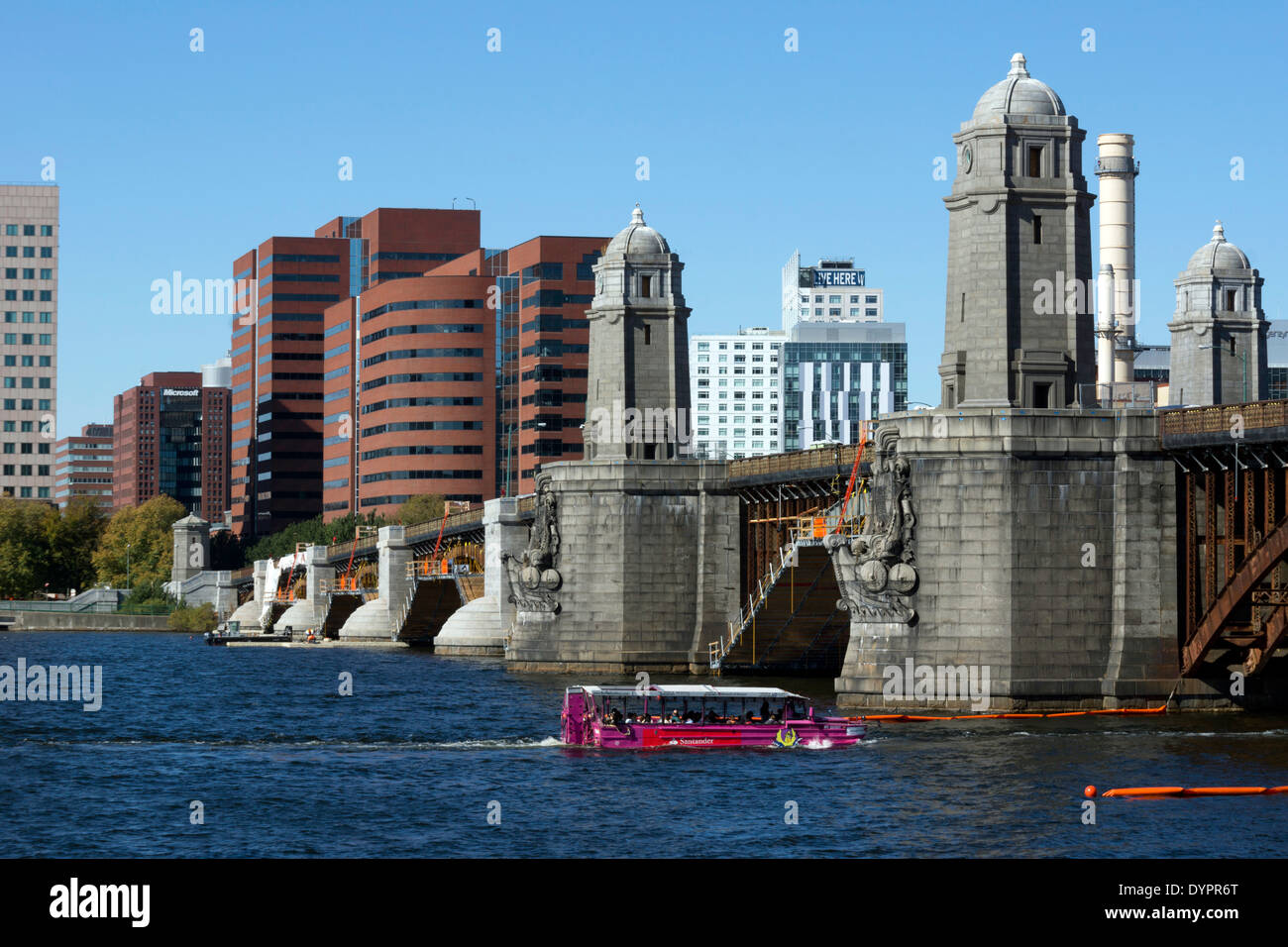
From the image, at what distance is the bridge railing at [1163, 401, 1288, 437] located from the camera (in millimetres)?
62438

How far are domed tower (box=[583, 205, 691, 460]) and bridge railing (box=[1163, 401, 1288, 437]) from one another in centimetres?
3755

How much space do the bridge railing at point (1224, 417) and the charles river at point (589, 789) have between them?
1025cm

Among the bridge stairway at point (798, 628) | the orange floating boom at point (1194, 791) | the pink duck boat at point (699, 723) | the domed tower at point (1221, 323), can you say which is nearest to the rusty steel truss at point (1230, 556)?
the pink duck boat at point (699, 723)

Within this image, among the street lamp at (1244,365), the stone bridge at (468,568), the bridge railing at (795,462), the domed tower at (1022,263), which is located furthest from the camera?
the street lamp at (1244,365)

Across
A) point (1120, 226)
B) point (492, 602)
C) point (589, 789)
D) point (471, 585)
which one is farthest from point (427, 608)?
point (589, 789)

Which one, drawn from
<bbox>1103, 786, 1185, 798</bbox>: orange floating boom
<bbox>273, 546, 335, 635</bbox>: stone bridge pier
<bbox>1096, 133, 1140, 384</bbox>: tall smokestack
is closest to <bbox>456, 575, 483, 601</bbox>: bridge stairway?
<bbox>273, 546, 335, 635</bbox>: stone bridge pier

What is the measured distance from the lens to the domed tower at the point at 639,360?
3942 inches

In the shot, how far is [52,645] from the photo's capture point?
169 m

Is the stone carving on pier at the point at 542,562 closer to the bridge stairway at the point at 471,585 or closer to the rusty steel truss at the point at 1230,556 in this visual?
the bridge stairway at the point at 471,585

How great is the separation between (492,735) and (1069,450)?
23.1 metres

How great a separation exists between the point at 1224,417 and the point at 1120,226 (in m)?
119

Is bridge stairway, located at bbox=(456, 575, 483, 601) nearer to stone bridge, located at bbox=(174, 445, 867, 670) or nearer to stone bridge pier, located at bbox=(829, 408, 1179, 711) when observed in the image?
stone bridge, located at bbox=(174, 445, 867, 670)

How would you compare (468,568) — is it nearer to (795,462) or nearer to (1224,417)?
(795,462)

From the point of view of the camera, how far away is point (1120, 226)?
178375 mm
